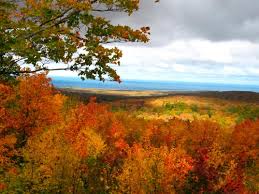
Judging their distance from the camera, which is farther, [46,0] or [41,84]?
[41,84]

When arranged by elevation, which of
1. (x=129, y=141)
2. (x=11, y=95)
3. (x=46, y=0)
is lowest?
(x=129, y=141)

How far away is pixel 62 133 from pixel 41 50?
51.3 meters

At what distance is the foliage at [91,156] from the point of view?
56344 mm

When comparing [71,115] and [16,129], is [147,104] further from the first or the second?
[16,129]

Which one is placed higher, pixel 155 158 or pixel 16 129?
pixel 16 129

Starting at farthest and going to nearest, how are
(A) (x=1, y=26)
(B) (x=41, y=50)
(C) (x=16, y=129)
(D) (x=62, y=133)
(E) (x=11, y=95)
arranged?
1. (D) (x=62, y=133)
2. (C) (x=16, y=129)
3. (E) (x=11, y=95)
4. (B) (x=41, y=50)
5. (A) (x=1, y=26)

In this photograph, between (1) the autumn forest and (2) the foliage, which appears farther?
(2) the foliage

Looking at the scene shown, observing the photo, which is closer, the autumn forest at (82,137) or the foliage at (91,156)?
the autumn forest at (82,137)

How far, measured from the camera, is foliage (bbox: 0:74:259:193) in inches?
2218

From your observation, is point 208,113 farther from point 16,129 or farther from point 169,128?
point 16,129

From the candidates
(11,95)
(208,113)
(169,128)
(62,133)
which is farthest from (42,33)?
(208,113)

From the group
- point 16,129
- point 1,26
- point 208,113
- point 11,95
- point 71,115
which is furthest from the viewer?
point 208,113

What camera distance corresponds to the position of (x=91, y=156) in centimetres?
7281

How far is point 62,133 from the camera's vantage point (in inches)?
2584
